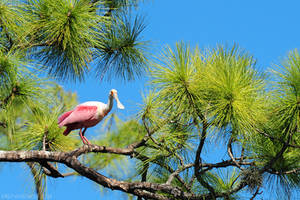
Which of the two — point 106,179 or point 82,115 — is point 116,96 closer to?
point 82,115

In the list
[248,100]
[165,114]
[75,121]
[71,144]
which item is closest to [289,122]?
[248,100]

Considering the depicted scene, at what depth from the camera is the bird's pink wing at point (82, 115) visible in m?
2.16

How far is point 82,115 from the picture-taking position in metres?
2.16

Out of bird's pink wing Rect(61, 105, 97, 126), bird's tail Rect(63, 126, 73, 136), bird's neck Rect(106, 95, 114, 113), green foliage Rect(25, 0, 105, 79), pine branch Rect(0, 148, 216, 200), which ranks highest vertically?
green foliage Rect(25, 0, 105, 79)

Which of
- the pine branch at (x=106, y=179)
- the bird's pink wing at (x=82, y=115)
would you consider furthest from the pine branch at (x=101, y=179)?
the bird's pink wing at (x=82, y=115)

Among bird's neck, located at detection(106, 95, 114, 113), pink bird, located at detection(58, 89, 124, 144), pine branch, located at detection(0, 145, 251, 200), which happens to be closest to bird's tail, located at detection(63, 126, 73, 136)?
pink bird, located at detection(58, 89, 124, 144)

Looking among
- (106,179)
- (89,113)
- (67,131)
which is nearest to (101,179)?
(106,179)

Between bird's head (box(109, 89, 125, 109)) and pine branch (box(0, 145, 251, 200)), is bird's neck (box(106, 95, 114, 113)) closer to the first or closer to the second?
bird's head (box(109, 89, 125, 109))

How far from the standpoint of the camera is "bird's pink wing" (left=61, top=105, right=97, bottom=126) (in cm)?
216

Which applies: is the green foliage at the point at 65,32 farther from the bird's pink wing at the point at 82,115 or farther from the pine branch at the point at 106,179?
the pine branch at the point at 106,179

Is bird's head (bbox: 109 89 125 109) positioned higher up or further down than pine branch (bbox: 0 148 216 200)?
higher up

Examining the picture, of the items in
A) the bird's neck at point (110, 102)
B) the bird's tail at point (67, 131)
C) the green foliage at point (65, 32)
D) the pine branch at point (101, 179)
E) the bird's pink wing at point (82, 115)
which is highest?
the green foliage at point (65, 32)

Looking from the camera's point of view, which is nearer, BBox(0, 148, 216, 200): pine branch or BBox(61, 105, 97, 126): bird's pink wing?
BBox(0, 148, 216, 200): pine branch

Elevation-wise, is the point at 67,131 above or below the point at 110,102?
below
